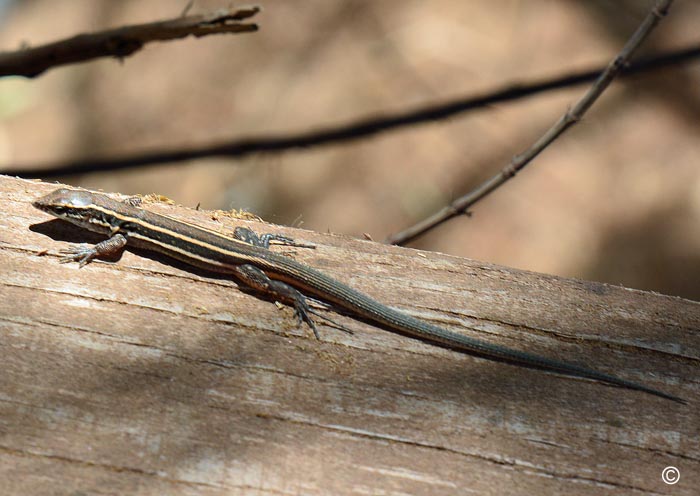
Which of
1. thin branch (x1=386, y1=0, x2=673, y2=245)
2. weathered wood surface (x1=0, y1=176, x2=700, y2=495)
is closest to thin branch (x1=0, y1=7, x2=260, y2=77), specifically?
weathered wood surface (x1=0, y1=176, x2=700, y2=495)

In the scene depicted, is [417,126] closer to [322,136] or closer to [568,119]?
[322,136]

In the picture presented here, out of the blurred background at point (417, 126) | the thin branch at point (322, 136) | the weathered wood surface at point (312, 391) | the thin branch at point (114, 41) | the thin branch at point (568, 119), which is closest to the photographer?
the weathered wood surface at point (312, 391)

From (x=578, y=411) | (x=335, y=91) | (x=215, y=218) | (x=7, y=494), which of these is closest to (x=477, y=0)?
(x=335, y=91)

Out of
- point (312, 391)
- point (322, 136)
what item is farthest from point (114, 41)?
point (312, 391)

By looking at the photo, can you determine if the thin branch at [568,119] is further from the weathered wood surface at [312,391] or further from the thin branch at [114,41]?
the thin branch at [114,41]

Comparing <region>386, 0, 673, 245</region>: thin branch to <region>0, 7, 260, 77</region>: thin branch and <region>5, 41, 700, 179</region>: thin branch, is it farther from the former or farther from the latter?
<region>5, 41, 700, 179</region>: thin branch

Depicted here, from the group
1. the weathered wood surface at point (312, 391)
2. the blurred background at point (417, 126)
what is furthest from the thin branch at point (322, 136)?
the weathered wood surface at point (312, 391)
